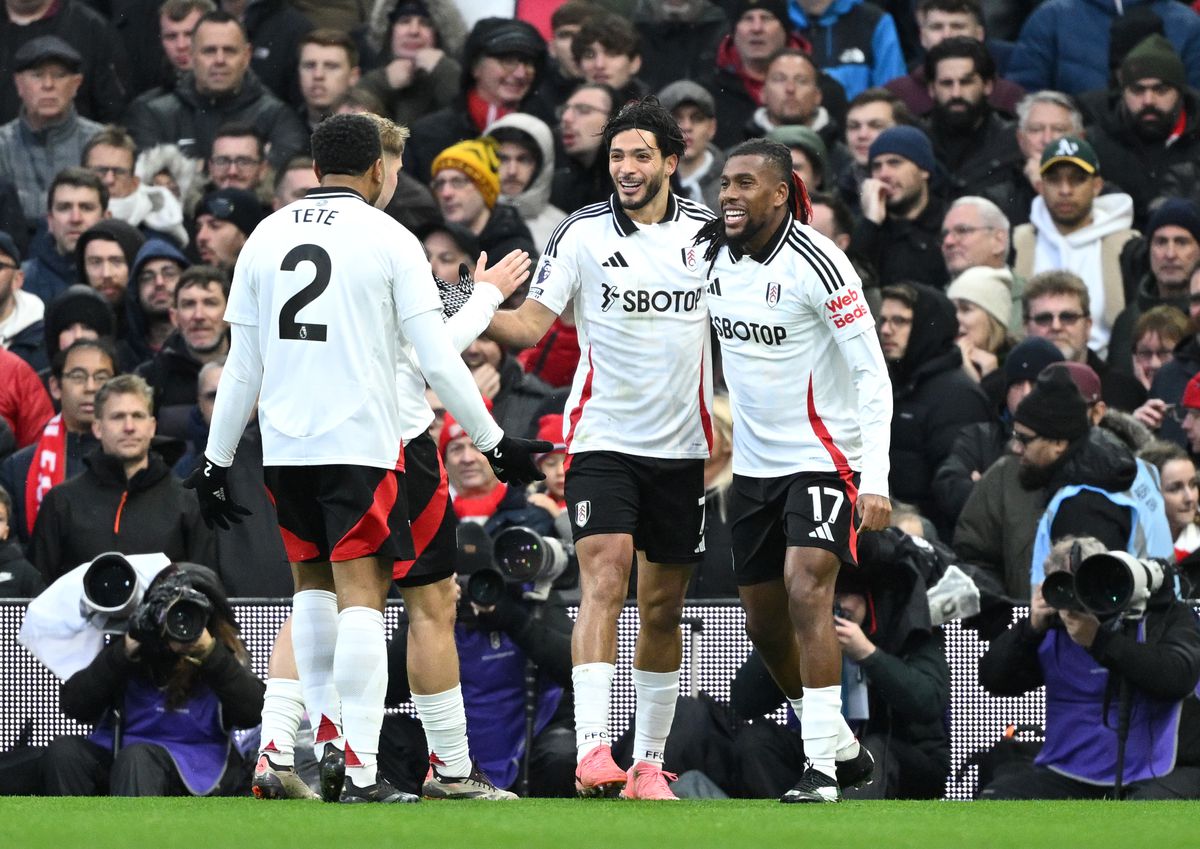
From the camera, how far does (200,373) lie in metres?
12.4

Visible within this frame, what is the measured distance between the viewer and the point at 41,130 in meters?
15.1

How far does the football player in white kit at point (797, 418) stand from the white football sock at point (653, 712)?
400 millimetres

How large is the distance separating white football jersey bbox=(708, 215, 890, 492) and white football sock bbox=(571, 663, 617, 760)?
987 millimetres

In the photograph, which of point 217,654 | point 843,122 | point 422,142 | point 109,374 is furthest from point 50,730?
point 843,122

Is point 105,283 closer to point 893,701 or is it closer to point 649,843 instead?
point 893,701

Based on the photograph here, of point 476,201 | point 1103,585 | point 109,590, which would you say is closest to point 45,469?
point 109,590

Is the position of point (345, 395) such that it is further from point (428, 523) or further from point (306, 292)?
point (428, 523)

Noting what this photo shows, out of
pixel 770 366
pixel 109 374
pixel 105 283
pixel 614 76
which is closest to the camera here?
pixel 770 366

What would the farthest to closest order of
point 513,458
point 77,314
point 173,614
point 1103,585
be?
point 77,314 → point 173,614 → point 1103,585 → point 513,458

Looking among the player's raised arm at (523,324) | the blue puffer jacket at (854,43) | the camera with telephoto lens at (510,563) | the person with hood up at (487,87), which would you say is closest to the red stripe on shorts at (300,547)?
the player's raised arm at (523,324)

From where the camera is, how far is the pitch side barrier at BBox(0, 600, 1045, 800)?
10.2 m

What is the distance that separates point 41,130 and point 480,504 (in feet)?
16.4

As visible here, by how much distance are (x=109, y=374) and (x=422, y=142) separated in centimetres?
350

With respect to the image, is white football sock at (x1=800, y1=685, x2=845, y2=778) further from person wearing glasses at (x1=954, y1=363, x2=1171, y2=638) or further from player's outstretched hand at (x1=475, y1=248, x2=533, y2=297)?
player's outstretched hand at (x1=475, y1=248, x2=533, y2=297)
